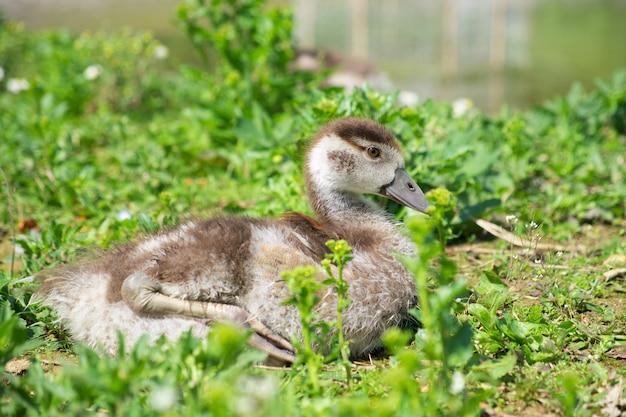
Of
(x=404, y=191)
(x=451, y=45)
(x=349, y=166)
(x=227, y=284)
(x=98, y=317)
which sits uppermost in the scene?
(x=349, y=166)

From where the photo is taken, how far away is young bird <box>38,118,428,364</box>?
361 centimetres

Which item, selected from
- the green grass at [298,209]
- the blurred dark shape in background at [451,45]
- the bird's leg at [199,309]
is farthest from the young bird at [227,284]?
the blurred dark shape in background at [451,45]

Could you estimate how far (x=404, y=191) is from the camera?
4.39 m

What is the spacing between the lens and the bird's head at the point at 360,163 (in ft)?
14.0

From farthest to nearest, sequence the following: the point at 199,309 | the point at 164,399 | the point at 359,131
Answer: the point at 359,131, the point at 199,309, the point at 164,399

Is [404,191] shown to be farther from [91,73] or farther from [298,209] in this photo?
[91,73]

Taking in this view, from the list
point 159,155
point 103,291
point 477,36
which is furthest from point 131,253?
point 477,36

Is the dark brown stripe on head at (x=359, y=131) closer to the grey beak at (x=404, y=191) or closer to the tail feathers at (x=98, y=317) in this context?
the grey beak at (x=404, y=191)

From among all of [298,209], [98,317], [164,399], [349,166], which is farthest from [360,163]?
[164,399]

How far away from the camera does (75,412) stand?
8.95ft

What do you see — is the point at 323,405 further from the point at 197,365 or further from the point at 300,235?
the point at 300,235

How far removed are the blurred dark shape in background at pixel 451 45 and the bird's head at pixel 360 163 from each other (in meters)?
7.09

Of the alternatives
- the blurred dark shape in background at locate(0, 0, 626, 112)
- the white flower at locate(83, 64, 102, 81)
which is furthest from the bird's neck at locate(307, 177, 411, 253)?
the blurred dark shape in background at locate(0, 0, 626, 112)

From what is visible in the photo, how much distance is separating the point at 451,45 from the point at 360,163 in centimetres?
1295
